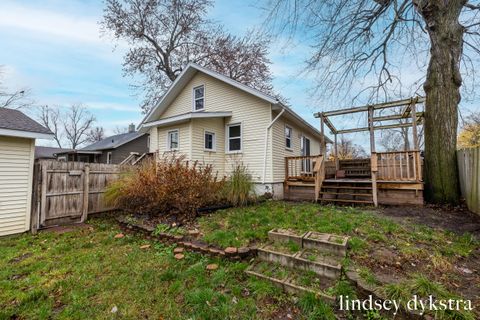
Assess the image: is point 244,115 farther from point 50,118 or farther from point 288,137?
point 50,118

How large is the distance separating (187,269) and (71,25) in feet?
35.0

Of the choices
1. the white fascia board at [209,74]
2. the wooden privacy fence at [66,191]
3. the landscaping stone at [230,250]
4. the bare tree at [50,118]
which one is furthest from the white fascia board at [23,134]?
the bare tree at [50,118]

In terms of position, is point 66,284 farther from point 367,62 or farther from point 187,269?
point 367,62

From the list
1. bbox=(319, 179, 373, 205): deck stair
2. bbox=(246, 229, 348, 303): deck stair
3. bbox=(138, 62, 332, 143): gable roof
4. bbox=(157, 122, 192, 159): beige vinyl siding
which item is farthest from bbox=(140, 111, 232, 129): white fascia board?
bbox=(246, 229, 348, 303): deck stair

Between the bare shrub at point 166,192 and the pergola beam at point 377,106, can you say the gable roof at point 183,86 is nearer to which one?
the pergola beam at point 377,106

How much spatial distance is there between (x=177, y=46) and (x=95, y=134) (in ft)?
108

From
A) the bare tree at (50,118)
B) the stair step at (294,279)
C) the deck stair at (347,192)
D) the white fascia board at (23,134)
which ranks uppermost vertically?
the bare tree at (50,118)

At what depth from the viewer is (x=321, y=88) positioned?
8.52 metres

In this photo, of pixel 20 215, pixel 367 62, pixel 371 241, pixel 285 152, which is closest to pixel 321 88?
pixel 367 62

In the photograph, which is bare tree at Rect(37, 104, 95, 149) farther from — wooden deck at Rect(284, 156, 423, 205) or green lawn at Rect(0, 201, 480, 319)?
wooden deck at Rect(284, 156, 423, 205)

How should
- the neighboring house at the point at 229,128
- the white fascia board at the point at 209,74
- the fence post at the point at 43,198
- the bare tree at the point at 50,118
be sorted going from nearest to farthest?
the fence post at the point at 43,198, the white fascia board at the point at 209,74, the neighboring house at the point at 229,128, the bare tree at the point at 50,118

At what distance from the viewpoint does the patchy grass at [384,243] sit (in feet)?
8.74

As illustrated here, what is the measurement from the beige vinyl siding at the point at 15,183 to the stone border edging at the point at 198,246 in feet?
9.04

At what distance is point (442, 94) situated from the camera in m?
7.02
